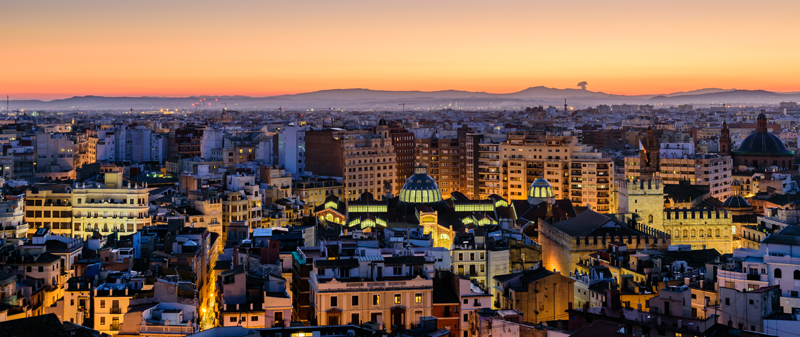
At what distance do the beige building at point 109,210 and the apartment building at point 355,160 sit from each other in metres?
48.5

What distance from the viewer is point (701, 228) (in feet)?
240

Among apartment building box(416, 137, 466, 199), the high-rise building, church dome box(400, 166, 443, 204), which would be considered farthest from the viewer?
the high-rise building

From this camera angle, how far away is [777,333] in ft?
137

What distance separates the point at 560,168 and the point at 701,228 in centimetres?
4626

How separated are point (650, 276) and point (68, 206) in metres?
46.2

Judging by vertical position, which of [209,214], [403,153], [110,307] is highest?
[403,153]

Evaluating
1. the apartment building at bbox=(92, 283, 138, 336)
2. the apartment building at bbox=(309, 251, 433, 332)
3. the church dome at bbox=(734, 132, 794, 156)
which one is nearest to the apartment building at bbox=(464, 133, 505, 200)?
the church dome at bbox=(734, 132, 794, 156)

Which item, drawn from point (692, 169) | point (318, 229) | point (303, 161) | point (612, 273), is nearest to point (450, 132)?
point (303, 161)

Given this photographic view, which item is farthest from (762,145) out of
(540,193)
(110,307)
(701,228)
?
(110,307)

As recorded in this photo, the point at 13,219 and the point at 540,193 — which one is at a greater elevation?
the point at 13,219

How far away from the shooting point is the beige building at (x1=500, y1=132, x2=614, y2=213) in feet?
382

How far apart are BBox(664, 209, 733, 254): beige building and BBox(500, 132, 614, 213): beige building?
38.3 meters

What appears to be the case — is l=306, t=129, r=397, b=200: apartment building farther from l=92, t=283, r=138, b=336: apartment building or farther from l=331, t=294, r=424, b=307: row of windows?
l=331, t=294, r=424, b=307: row of windows

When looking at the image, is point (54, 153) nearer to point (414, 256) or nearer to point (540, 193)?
point (540, 193)
